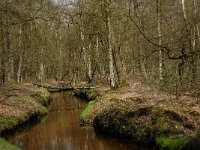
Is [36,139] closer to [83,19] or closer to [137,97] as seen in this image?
[137,97]

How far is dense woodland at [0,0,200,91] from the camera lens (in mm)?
30648

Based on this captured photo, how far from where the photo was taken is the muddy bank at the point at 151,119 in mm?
20625

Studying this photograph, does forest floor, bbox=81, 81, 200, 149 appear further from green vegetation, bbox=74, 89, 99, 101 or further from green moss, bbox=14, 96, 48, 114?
green vegetation, bbox=74, 89, 99, 101

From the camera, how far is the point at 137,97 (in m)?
31.7

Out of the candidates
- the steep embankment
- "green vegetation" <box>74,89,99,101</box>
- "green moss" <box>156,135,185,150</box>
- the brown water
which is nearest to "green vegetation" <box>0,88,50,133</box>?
the steep embankment

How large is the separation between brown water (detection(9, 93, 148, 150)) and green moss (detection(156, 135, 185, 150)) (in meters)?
1.68

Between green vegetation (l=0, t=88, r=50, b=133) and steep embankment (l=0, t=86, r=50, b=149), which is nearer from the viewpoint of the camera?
green vegetation (l=0, t=88, r=50, b=133)

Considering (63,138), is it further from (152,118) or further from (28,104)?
(28,104)

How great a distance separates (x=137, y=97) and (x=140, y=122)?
7617 millimetres

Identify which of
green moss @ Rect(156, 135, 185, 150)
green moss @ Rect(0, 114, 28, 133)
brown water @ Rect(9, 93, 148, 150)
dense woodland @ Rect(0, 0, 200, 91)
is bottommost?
brown water @ Rect(9, 93, 148, 150)

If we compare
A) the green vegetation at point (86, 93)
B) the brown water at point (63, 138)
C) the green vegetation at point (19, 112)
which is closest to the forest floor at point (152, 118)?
the brown water at point (63, 138)

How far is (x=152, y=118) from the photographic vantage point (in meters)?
23.5

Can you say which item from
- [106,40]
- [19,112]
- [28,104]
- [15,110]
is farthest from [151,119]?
[106,40]

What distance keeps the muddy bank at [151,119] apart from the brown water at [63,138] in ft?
2.79
